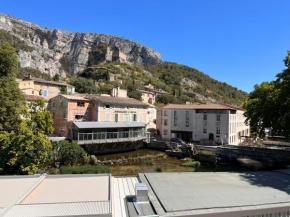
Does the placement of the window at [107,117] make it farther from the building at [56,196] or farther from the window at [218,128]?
the building at [56,196]

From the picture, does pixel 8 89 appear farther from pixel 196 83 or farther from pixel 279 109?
pixel 196 83

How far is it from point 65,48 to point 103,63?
3312 cm

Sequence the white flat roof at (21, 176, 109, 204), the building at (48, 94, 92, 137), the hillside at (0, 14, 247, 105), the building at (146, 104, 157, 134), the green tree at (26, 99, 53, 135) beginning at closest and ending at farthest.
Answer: the white flat roof at (21, 176, 109, 204) < the green tree at (26, 99, 53, 135) < the building at (48, 94, 92, 137) < the building at (146, 104, 157, 134) < the hillside at (0, 14, 247, 105)

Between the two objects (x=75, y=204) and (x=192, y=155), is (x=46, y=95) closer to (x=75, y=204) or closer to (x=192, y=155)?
(x=192, y=155)

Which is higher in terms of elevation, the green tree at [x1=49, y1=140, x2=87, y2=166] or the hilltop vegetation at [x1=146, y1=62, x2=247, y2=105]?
the hilltop vegetation at [x1=146, y1=62, x2=247, y2=105]

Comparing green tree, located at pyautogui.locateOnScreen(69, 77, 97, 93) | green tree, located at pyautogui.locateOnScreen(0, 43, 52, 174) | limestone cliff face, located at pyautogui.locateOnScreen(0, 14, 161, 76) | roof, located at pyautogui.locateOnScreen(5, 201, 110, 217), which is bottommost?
roof, located at pyautogui.locateOnScreen(5, 201, 110, 217)

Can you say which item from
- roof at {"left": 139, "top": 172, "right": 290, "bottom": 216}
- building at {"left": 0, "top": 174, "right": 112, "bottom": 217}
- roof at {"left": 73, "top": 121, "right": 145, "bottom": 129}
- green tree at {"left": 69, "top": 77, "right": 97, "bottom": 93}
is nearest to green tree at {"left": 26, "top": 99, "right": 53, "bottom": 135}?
building at {"left": 0, "top": 174, "right": 112, "bottom": 217}

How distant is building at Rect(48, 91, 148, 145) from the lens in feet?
98.3

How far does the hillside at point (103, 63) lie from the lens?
91.1m

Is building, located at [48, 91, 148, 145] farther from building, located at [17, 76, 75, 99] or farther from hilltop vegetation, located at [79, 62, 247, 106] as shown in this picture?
hilltop vegetation, located at [79, 62, 247, 106]

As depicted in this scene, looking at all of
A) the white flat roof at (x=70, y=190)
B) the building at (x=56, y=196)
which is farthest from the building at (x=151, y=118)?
the white flat roof at (x=70, y=190)

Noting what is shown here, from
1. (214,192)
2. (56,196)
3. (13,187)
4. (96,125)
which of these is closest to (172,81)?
(96,125)

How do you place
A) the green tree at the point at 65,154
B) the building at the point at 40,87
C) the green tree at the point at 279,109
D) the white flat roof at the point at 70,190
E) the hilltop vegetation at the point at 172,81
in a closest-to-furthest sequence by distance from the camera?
the white flat roof at the point at 70,190
the green tree at the point at 279,109
the green tree at the point at 65,154
the building at the point at 40,87
the hilltop vegetation at the point at 172,81

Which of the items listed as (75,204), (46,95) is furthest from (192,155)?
(46,95)
